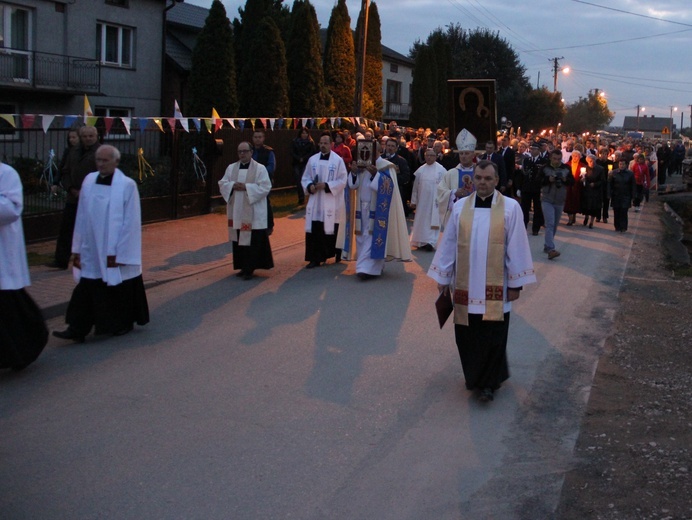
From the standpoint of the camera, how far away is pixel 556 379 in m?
7.21

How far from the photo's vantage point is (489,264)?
641cm

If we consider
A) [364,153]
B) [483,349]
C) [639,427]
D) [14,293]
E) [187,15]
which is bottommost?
[639,427]

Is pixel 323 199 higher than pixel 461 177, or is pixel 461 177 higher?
pixel 461 177

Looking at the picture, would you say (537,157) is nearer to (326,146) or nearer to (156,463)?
(326,146)

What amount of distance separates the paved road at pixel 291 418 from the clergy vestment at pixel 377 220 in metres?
1.88

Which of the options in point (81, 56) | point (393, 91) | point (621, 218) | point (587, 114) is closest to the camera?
point (621, 218)

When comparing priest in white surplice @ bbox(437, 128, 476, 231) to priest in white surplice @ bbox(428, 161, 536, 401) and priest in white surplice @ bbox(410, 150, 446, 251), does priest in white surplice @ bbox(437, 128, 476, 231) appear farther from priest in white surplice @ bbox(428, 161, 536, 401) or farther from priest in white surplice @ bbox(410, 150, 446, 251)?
priest in white surplice @ bbox(428, 161, 536, 401)

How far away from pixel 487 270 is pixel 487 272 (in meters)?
0.01

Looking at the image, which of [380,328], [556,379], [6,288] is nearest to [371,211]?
[380,328]

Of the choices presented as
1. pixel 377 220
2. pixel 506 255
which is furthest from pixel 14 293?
pixel 377 220

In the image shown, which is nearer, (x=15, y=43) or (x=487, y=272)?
(x=487, y=272)

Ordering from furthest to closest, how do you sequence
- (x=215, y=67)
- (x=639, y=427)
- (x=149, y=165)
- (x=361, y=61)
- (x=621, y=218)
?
(x=215, y=67) → (x=361, y=61) → (x=621, y=218) → (x=149, y=165) → (x=639, y=427)

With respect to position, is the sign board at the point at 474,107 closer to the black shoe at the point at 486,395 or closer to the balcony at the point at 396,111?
the black shoe at the point at 486,395

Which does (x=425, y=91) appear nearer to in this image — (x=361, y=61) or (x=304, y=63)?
(x=304, y=63)
